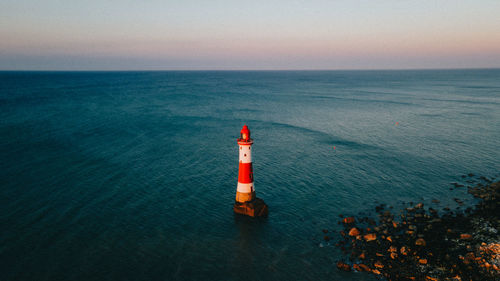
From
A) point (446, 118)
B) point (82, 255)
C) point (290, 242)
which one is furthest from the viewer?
point (446, 118)

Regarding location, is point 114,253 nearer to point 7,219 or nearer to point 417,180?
point 7,219

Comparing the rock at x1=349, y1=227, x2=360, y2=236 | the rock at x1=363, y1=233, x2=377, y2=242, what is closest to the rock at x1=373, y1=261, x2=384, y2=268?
the rock at x1=363, y1=233, x2=377, y2=242

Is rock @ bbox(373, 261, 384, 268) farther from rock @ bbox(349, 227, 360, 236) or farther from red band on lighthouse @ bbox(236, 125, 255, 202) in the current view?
red band on lighthouse @ bbox(236, 125, 255, 202)

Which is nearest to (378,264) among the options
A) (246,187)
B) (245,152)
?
(246,187)

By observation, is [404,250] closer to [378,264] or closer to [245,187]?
[378,264]

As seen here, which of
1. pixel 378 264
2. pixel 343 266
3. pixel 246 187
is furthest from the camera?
pixel 246 187

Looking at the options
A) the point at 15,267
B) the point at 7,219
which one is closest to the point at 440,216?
the point at 15,267
